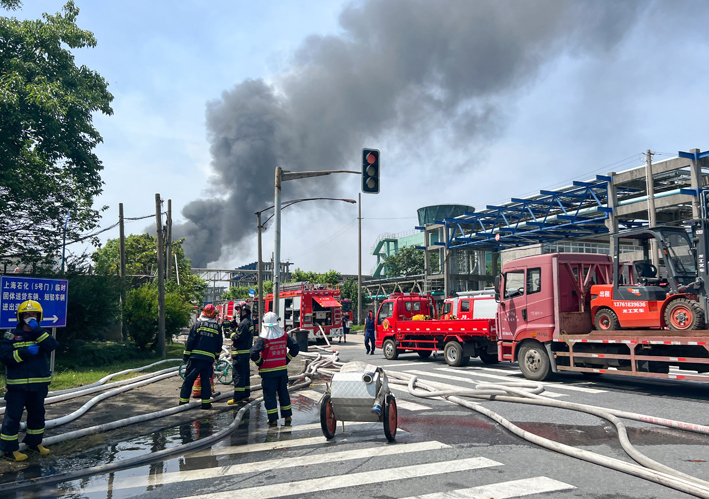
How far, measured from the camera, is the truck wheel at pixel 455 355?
15.4 m

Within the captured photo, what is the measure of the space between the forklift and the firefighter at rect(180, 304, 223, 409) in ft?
26.4

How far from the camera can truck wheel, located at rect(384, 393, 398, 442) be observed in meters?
6.38

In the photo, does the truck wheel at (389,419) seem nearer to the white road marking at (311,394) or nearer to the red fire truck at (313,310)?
the white road marking at (311,394)

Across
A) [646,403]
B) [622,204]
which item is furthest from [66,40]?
[622,204]

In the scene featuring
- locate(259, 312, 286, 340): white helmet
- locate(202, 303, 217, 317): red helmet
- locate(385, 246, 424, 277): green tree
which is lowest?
locate(259, 312, 286, 340): white helmet

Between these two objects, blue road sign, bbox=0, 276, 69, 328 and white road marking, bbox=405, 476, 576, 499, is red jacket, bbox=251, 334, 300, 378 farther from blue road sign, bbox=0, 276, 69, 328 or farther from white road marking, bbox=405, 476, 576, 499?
blue road sign, bbox=0, 276, 69, 328

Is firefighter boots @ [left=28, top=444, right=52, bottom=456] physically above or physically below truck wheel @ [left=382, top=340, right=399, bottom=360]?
above

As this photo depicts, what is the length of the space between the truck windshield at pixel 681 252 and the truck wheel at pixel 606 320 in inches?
61.6

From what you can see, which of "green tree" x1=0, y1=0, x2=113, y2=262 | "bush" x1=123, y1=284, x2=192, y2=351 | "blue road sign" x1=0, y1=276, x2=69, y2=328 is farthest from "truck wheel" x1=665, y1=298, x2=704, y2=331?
"bush" x1=123, y1=284, x2=192, y2=351

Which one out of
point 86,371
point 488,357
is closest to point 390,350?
point 488,357

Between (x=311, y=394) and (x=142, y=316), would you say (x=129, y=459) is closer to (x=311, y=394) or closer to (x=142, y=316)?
(x=311, y=394)

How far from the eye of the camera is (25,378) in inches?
243

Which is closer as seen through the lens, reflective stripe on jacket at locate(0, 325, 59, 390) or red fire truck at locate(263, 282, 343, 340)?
reflective stripe on jacket at locate(0, 325, 59, 390)

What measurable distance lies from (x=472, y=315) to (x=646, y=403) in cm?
1005
